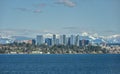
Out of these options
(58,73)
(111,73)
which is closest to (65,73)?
(58,73)

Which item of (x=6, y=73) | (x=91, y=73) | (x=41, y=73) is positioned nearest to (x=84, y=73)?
(x=91, y=73)

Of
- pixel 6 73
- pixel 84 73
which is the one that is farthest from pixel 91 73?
pixel 6 73

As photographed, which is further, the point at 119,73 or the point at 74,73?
the point at 74,73

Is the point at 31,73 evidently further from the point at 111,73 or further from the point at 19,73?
the point at 111,73

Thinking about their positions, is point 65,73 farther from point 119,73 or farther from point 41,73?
point 119,73

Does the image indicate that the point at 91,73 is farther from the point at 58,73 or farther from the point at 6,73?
the point at 6,73
